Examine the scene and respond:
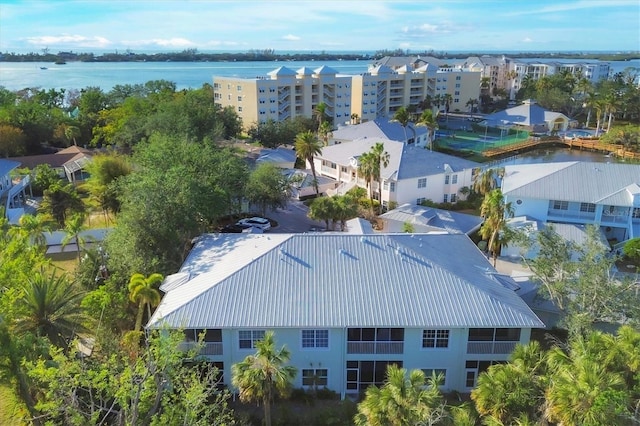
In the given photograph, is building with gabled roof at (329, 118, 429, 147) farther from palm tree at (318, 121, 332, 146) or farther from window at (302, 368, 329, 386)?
window at (302, 368, 329, 386)

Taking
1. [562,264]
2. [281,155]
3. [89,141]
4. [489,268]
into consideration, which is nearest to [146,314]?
[489,268]

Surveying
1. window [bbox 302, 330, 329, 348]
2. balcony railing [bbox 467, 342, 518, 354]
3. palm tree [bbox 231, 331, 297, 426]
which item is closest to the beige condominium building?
window [bbox 302, 330, 329, 348]

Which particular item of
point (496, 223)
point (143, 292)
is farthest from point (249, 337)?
point (496, 223)

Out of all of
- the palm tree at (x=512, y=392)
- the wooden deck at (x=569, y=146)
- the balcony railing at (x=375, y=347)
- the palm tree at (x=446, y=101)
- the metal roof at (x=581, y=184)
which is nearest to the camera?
the palm tree at (x=512, y=392)

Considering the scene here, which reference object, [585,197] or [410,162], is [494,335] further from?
[410,162]

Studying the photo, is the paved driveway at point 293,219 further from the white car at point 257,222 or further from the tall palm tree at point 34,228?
the tall palm tree at point 34,228

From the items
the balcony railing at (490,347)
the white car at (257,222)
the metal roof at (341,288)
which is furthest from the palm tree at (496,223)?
the white car at (257,222)

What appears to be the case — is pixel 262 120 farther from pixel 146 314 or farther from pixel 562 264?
pixel 562 264
